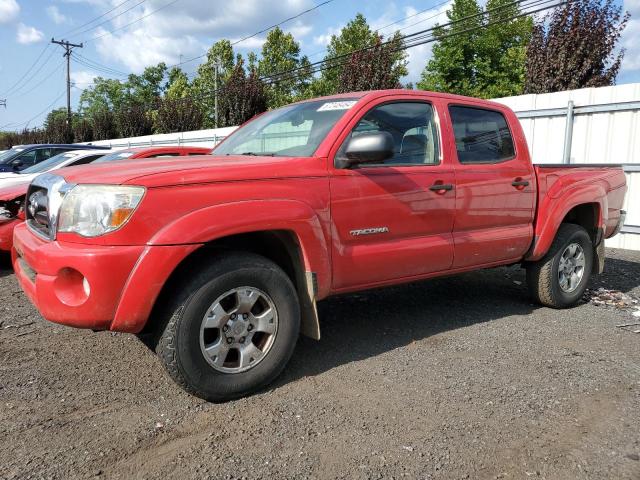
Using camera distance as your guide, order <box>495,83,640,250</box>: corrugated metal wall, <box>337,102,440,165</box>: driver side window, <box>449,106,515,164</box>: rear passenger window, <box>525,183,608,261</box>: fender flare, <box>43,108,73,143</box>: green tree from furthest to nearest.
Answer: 1. <box>43,108,73,143</box>: green tree
2. <box>495,83,640,250</box>: corrugated metal wall
3. <box>525,183,608,261</box>: fender flare
4. <box>449,106,515,164</box>: rear passenger window
5. <box>337,102,440,165</box>: driver side window

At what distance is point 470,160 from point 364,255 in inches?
55.0

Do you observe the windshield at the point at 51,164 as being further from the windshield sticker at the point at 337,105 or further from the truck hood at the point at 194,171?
the windshield sticker at the point at 337,105

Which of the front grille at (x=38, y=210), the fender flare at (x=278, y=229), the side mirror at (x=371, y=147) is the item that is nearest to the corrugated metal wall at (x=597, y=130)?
the side mirror at (x=371, y=147)

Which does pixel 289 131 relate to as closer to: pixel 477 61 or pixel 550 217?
pixel 550 217

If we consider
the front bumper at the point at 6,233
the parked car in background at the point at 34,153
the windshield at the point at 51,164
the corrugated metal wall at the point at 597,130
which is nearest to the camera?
the front bumper at the point at 6,233

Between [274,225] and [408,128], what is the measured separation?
5.02ft

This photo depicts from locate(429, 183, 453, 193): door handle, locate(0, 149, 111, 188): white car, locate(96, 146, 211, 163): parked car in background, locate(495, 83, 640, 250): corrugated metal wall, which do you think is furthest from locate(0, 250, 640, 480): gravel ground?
locate(0, 149, 111, 188): white car

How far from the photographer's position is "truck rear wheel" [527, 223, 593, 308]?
196 inches

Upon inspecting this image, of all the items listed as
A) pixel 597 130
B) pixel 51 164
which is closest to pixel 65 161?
pixel 51 164

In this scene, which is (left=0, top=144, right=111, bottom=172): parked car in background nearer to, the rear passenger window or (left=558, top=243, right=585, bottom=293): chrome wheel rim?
the rear passenger window

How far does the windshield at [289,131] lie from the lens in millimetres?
3650

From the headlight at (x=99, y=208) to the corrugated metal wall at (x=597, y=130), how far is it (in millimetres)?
8315

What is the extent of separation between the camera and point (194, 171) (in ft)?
9.68

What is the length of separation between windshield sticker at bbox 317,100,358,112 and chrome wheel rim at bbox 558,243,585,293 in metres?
2.68
